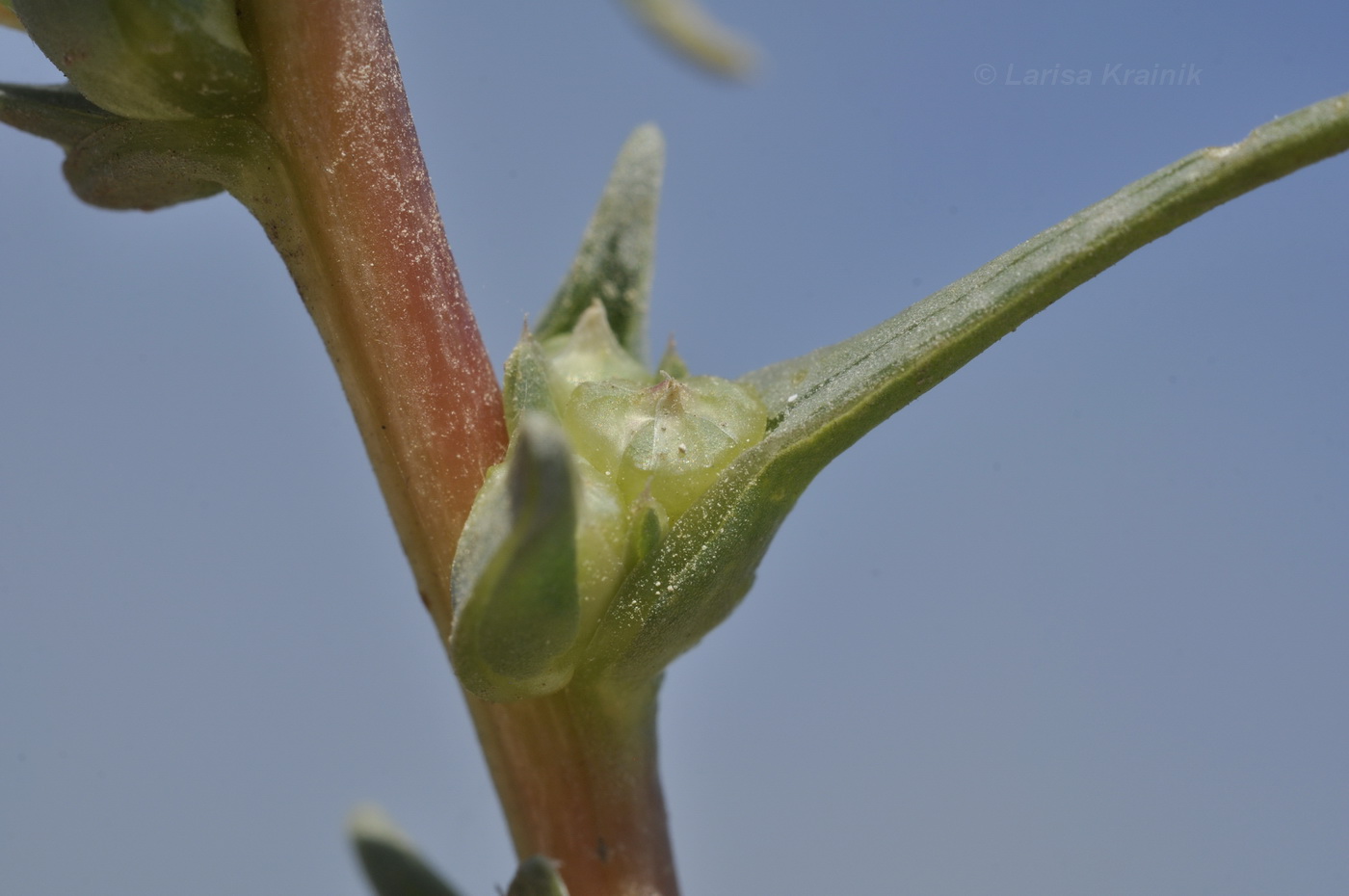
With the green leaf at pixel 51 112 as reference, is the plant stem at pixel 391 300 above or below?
below

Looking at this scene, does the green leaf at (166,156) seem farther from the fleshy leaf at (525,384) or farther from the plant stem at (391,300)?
the fleshy leaf at (525,384)

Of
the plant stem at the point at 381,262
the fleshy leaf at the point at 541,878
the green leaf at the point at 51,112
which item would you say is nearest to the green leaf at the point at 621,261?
the plant stem at the point at 381,262

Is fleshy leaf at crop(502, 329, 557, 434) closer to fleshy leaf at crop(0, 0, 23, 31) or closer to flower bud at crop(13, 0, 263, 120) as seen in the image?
flower bud at crop(13, 0, 263, 120)

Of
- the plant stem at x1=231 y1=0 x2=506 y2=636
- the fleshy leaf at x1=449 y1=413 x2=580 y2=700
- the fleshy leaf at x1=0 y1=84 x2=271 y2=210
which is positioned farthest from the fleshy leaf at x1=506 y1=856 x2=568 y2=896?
the fleshy leaf at x1=0 y1=84 x2=271 y2=210

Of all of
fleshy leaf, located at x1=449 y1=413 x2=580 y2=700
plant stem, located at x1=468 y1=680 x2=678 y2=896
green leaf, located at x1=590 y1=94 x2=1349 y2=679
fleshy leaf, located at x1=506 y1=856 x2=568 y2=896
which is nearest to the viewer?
fleshy leaf, located at x1=449 y1=413 x2=580 y2=700

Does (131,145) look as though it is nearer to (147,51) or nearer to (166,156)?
(166,156)

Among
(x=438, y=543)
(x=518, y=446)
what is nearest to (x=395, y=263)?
(x=438, y=543)
